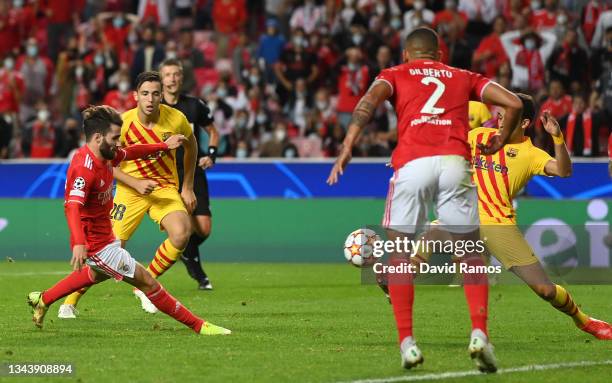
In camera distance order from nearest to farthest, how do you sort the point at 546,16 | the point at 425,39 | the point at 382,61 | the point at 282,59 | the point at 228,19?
the point at 425,39
the point at 382,61
the point at 546,16
the point at 282,59
the point at 228,19

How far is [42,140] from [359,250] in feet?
37.0

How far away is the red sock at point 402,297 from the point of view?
7824mm

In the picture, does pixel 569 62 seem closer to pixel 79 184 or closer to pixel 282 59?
pixel 282 59

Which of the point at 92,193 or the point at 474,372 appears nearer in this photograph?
the point at 474,372

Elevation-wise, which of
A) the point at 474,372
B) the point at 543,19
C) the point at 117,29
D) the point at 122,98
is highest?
the point at 543,19

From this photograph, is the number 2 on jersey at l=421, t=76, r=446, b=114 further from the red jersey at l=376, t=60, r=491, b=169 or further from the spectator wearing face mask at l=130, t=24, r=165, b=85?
the spectator wearing face mask at l=130, t=24, r=165, b=85

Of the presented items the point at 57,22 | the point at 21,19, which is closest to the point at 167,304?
the point at 57,22

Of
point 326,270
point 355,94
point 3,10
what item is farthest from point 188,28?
point 326,270

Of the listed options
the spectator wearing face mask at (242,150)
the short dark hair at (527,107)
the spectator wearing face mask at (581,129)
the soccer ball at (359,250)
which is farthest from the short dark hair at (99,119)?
the spectator wearing face mask at (242,150)

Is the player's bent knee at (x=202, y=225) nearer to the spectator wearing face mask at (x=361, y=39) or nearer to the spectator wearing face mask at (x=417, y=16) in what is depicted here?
the spectator wearing face mask at (x=361, y=39)

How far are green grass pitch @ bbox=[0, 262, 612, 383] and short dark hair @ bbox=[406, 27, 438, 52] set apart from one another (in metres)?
2.04

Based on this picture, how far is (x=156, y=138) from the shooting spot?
11.8 metres

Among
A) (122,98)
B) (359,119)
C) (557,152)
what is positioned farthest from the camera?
(122,98)

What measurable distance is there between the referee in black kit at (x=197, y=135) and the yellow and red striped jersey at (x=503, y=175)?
373cm
